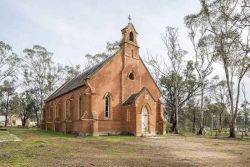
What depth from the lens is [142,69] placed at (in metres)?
38.8

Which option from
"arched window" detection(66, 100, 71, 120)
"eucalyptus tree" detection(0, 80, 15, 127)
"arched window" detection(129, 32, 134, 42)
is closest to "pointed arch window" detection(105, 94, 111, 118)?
"arched window" detection(66, 100, 71, 120)

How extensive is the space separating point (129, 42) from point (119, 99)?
24.1 feet

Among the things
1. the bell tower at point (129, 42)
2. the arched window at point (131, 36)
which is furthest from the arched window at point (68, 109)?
the arched window at point (131, 36)

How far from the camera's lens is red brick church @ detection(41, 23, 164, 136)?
3309cm

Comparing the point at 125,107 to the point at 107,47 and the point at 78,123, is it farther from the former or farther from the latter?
the point at 107,47

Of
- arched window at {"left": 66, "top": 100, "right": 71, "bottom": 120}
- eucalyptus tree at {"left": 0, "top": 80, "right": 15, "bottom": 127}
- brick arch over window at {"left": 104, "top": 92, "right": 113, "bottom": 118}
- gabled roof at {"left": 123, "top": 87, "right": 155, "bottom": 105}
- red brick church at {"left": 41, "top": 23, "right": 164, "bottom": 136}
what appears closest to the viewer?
red brick church at {"left": 41, "top": 23, "right": 164, "bottom": 136}

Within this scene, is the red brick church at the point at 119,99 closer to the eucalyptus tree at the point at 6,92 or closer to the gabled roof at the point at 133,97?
the gabled roof at the point at 133,97

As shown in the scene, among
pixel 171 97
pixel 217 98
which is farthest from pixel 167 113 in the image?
pixel 217 98

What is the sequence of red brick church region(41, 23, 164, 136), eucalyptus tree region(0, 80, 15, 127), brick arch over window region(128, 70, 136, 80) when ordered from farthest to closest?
1. eucalyptus tree region(0, 80, 15, 127)
2. brick arch over window region(128, 70, 136, 80)
3. red brick church region(41, 23, 164, 136)

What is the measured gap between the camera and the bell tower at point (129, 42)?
3681 cm

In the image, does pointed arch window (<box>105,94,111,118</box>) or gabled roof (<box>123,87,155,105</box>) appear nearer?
gabled roof (<box>123,87,155,105</box>)

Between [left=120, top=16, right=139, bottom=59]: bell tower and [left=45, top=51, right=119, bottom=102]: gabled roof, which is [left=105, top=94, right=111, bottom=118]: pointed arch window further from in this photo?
[left=120, top=16, right=139, bottom=59]: bell tower

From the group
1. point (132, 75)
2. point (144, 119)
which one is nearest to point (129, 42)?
point (132, 75)

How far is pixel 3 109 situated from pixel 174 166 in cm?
8546
